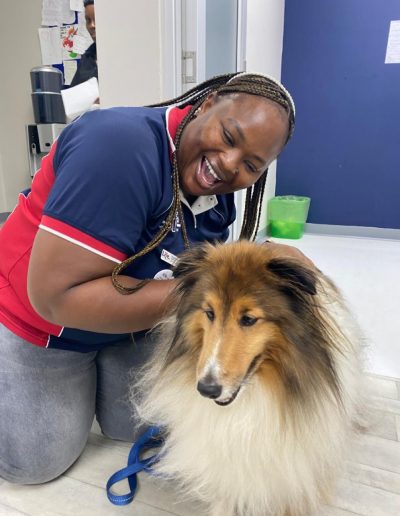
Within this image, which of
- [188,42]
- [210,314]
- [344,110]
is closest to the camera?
[210,314]

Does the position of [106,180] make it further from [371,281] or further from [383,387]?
[371,281]

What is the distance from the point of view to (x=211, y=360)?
859 millimetres

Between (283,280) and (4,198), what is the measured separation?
3.50 m

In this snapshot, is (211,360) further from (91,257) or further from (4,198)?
(4,198)

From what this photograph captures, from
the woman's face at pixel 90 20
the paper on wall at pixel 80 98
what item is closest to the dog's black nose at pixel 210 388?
the paper on wall at pixel 80 98

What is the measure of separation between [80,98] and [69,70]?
2.36ft

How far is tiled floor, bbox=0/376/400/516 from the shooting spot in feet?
4.11

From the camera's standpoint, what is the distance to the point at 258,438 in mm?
1003

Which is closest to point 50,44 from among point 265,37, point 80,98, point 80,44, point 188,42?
point 80,44

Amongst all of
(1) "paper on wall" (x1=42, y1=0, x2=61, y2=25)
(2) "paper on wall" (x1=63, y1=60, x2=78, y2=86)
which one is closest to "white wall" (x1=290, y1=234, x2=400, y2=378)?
(2) "paper on wall" (x1=63, y1=60, x2=78, y2=86)

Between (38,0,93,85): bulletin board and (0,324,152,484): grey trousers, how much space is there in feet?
8.13

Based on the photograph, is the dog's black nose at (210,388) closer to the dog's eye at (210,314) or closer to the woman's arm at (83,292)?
the dog's eye at (210,314)

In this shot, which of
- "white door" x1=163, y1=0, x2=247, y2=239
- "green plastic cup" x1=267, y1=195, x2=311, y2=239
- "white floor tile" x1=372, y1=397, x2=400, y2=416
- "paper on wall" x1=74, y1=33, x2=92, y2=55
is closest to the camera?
"white floor tile" x1=372, y1=397, x2=400, y2=416

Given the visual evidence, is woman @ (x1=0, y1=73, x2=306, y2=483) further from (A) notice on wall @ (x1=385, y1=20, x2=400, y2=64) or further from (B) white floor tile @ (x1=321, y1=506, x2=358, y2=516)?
(A) notice on wall @ (x1=385, y1=20, x2=400, y2=64)
